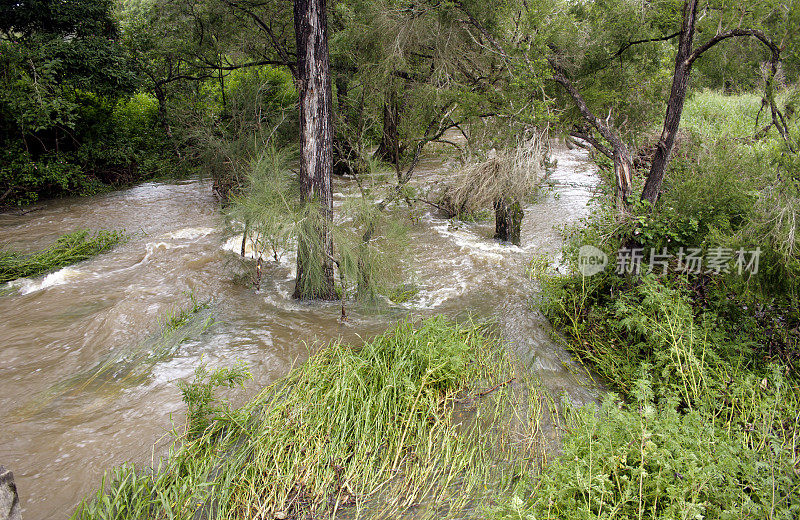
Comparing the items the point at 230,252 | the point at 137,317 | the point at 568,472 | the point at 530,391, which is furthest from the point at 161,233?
the point at 568,472

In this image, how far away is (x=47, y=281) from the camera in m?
6.75

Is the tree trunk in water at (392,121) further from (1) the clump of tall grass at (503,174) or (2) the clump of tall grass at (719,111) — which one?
(2) the clump of tall grass at (719,111)

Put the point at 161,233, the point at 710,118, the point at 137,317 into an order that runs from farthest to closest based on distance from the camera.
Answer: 1. the point at 710,118
2. the point at 161,233
3. the point at 137,317

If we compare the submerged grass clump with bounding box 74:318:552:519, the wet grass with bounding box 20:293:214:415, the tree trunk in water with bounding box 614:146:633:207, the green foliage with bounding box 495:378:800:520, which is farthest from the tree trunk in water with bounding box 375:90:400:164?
the green foliage with bounding box 495:378:800:520

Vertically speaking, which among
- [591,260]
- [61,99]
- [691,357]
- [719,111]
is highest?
[61,99]

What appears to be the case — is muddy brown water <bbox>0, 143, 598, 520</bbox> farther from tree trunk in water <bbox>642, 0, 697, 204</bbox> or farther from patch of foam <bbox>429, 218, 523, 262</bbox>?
tree trunk in water <bbox>642, 0, 697, 204</bbox>

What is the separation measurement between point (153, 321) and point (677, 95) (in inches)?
264

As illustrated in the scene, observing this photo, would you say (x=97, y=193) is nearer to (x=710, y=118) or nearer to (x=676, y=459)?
(x=676, y=459)

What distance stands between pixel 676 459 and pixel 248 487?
2808 millimetres

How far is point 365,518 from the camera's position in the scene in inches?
117

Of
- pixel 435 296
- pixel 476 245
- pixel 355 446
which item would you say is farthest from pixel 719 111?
pixel 355 446

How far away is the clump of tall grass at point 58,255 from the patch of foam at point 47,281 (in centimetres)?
20

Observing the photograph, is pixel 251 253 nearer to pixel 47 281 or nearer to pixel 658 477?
pixel 47 281

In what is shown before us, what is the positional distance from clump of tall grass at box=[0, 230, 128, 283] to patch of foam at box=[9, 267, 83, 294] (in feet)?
0.65
